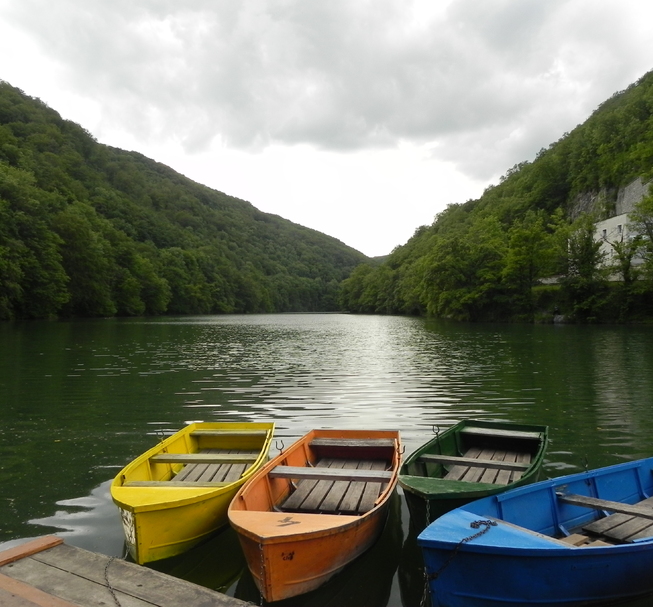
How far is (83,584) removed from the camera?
4.82 metres

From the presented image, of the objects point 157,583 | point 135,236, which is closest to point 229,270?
point 135,236

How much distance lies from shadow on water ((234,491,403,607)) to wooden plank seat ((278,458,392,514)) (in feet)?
2.07

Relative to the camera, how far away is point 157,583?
15.9 ft

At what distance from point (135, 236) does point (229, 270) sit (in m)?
Answer: 32.6

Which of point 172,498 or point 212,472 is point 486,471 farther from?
point 172,498

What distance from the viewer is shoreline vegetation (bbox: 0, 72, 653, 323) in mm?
63719

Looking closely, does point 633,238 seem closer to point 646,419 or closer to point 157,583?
point 646,419

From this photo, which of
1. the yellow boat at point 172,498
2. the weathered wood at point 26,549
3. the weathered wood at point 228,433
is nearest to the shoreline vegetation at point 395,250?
the weathered wood at point 228,433

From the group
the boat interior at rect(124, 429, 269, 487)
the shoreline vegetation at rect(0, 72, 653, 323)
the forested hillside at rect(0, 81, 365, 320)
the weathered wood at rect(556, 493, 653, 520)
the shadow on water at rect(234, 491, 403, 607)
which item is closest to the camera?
the shadow on water at rect(234, 491, 403, 607)

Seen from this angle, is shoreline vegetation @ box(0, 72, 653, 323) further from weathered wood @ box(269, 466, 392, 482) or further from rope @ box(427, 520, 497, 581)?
rope @ box(427, 520, 497, 581)

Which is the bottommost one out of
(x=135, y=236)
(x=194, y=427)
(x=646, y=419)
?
(x=646, y=419)

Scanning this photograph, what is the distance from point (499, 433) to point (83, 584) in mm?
7835

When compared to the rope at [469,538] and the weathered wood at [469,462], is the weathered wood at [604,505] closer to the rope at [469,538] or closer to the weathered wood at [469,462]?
the rope at [469,538]

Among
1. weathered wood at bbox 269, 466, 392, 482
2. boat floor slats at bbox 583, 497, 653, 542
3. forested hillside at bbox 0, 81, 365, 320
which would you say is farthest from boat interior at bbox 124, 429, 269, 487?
forested hillside at bbox 0, 81, 365, 320
